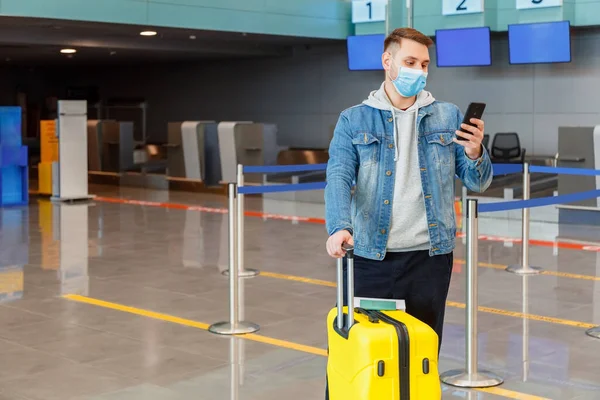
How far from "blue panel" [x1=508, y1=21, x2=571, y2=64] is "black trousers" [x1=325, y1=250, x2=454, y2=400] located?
1452 centimetres

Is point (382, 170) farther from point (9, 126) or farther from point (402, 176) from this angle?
point (9, 126)

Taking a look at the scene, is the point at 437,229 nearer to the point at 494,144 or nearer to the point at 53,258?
the point at 53,258

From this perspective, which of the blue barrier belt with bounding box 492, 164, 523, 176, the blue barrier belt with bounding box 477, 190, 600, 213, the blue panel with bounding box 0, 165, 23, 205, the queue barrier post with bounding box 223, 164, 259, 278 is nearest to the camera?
the blue barrier belt with bounding box 477, 190, 600, 213

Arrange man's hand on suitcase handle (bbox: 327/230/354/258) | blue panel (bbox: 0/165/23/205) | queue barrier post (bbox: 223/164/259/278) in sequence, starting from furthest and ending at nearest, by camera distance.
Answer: blue panel (bbox: 0/165/23/205)
queue barrier post (bbox: 223/164/259/278)
man's hand on suitcase handle (bbox: 327/230/354/258)

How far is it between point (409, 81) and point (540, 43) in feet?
49.0

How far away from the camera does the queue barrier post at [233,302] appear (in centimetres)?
744

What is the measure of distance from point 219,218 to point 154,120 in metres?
15.2

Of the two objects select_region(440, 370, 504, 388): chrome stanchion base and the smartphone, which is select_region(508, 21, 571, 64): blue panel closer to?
select_region(440, 370, 504, 388): chrome stanchion base

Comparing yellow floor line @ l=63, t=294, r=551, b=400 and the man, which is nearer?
the man

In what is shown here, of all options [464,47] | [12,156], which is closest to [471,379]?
[12,156]

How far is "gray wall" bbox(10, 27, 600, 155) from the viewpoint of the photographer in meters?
19.5

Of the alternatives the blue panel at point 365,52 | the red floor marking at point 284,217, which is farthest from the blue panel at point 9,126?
the blue panel at point 365,52

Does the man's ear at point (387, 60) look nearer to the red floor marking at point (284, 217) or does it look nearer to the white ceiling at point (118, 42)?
the red floor marking at point (284, 217)

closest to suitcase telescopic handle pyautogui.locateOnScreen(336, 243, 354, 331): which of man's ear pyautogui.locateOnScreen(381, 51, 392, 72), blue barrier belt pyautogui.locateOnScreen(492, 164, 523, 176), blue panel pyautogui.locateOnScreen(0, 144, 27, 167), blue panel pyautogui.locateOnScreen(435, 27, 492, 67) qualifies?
man's ear pyautogui.locateOnScreen(381, 51, 392, 72)
